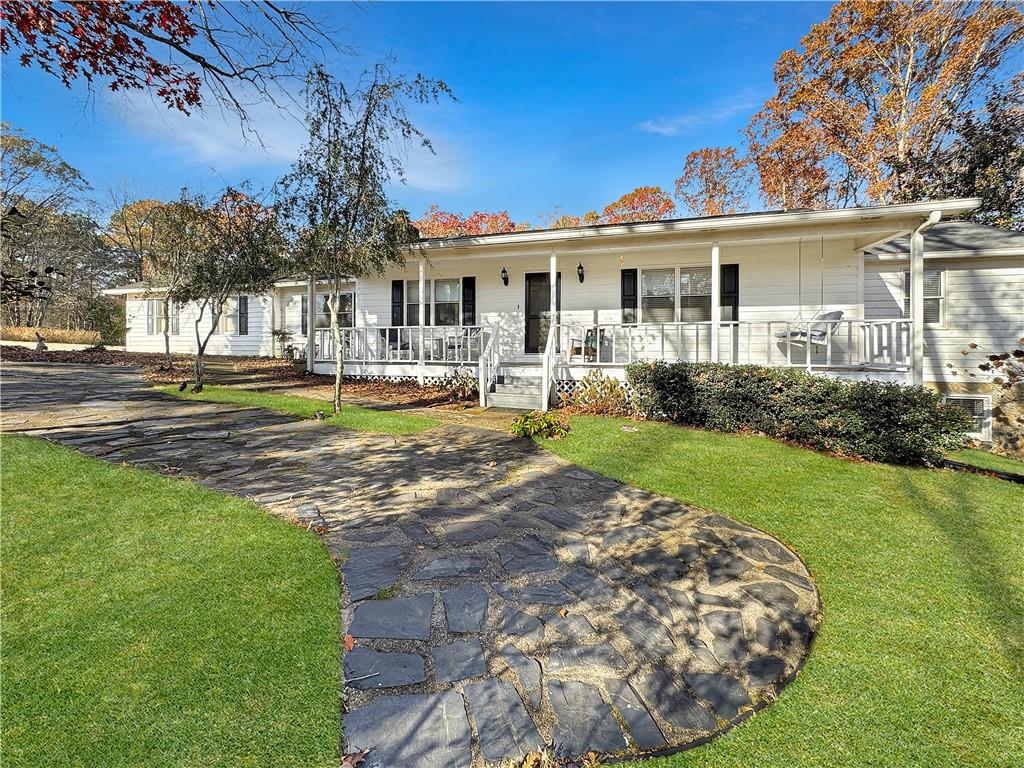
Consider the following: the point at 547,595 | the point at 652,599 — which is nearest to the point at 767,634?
the point at 652,599

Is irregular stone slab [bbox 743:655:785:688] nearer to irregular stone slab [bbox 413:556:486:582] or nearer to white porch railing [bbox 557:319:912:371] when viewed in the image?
irregular stone slab [bbox 413:556:486:582]

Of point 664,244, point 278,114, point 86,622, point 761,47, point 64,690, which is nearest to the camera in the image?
point 64,690

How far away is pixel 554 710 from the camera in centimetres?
216

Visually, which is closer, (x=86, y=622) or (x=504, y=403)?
(x=86, y=622)

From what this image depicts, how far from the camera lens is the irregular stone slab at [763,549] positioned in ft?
12.1

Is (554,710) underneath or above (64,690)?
underneath

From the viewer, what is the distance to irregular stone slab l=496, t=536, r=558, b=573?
3.39m

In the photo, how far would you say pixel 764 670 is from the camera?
8.13 feet

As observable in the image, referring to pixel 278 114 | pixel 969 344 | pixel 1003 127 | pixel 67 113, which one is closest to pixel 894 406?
pixel 969 344

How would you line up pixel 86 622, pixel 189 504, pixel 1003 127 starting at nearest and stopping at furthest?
pixel 86 622
pixel 189 504
pixel 1003 127

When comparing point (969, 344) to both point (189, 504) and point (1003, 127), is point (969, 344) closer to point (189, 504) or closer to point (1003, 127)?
point (1003, 127)

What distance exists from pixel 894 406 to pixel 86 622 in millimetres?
8140

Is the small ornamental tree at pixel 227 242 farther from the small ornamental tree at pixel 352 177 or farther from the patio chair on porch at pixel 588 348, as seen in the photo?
the patio chair on porch at pixel 588 348

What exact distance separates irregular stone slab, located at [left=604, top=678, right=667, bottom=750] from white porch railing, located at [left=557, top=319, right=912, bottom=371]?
24.9 feet
